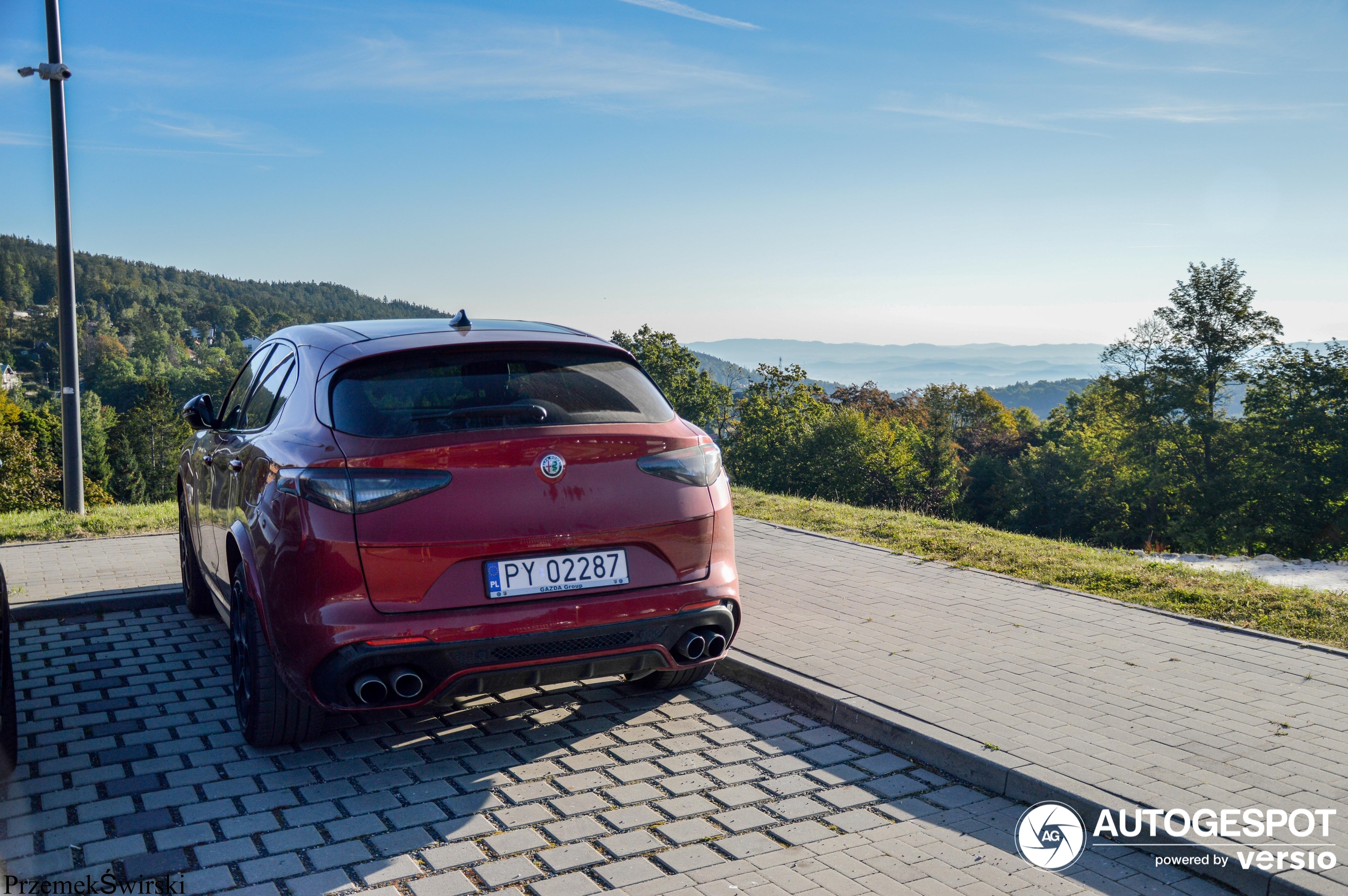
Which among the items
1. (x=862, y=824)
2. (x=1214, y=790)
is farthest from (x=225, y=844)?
(x=1214, y=790)

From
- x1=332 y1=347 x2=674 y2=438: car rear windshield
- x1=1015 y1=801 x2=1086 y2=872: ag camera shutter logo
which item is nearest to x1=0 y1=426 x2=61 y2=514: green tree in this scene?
x1=332 y1=347 x2=674 y2=438: car rear windshield

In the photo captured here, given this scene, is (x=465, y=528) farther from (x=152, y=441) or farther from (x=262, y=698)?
(x=152, y=441)

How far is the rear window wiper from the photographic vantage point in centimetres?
385

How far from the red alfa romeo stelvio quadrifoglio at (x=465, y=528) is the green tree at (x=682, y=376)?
71.0 meters

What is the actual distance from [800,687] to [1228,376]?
55.3 meters

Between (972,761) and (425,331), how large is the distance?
3033 mm

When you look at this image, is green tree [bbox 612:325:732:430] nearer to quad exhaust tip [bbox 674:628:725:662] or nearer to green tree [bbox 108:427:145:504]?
green tree [bbox 108:427:145:504]

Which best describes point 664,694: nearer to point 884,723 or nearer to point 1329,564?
point 884,723

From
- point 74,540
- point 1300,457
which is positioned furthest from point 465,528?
point 1300,457

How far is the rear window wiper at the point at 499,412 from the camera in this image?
3846 millimetres

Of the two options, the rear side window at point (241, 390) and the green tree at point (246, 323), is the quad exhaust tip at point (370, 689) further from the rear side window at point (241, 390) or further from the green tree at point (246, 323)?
the green tree at point (246, 323)

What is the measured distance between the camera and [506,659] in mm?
3760

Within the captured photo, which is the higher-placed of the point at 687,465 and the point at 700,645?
the point at 687,465

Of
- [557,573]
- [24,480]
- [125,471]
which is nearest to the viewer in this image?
[557,573]
